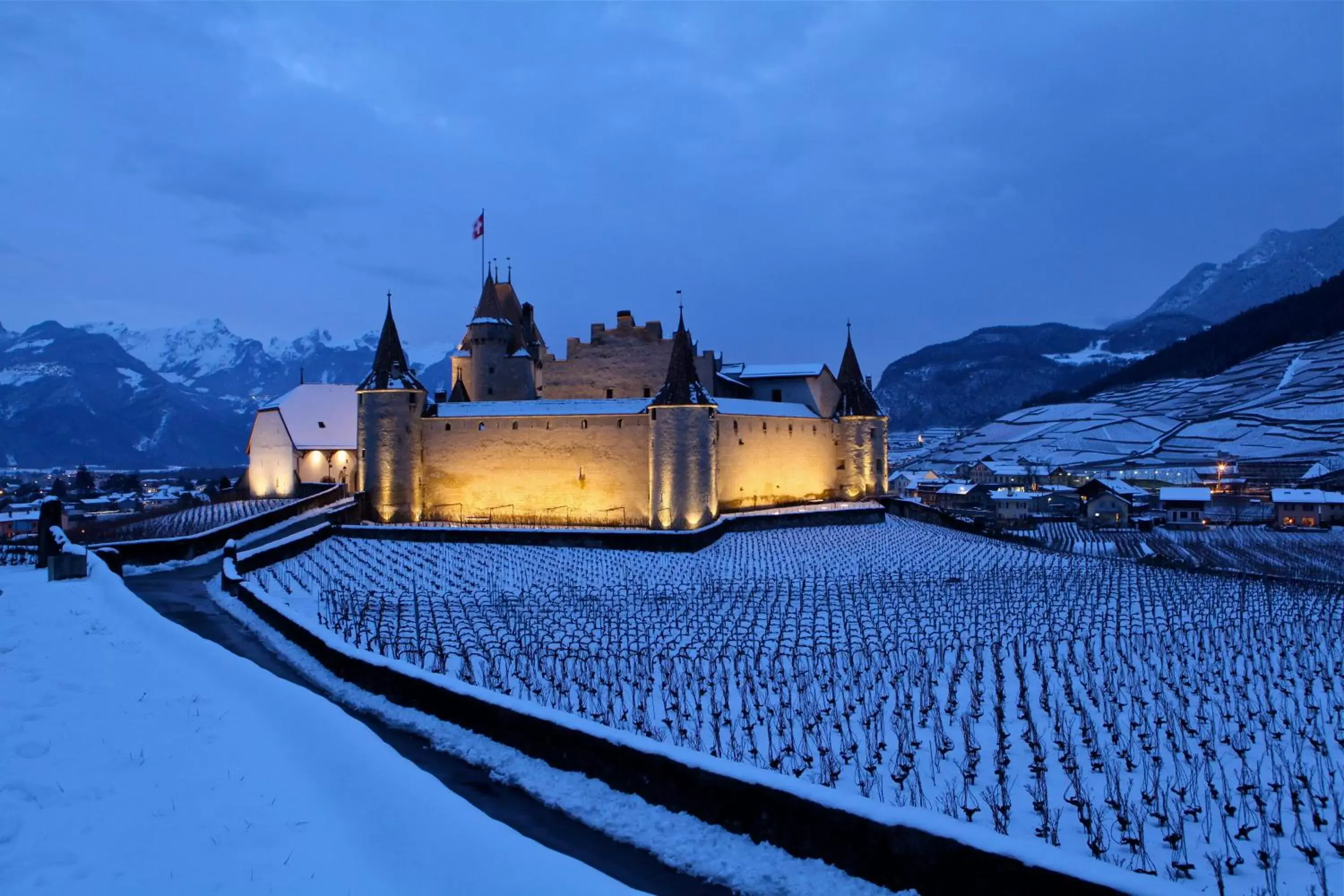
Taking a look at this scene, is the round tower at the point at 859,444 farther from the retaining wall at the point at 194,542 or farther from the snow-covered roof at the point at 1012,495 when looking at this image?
the snow-covered roof at the point at 1012,495

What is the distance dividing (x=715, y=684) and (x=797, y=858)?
5864 mm

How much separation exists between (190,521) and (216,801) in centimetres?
3484

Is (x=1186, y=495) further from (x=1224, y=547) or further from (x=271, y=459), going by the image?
(x=271, y=459)

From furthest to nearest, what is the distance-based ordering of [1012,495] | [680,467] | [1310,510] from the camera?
1. [1012,495]
2. [1310,510]
3. [680,467]

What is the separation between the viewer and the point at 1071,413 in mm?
160125

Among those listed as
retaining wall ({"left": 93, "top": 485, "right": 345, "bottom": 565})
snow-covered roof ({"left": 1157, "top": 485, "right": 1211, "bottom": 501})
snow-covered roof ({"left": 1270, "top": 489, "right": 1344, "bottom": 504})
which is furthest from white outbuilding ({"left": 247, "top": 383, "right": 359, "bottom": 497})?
snow-covered roof ({"left": 1270, "top": 489, "right": 1344, "bottom": 504})

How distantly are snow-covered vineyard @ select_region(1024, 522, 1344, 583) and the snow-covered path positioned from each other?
3505 cm

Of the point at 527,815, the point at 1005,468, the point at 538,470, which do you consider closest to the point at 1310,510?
the point at 1005,468

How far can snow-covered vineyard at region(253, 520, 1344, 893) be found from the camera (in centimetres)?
874

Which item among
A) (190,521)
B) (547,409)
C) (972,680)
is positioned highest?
(547,409)

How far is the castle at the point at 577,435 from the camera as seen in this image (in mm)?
37094

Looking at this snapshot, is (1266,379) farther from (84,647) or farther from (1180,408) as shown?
(84,647)

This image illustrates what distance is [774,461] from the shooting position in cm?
4391

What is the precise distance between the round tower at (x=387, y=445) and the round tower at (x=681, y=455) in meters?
11.3
